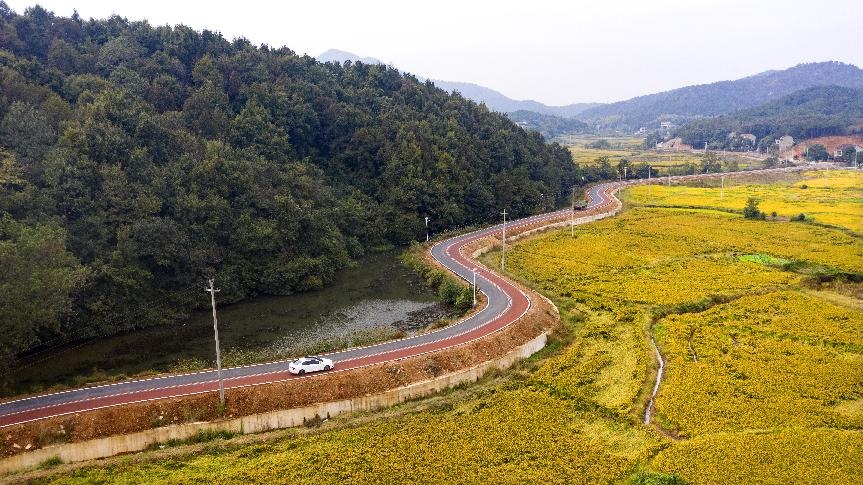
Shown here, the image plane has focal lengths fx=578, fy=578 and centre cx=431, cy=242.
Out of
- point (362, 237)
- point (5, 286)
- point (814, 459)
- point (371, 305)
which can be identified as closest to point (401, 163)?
point (362, 237)

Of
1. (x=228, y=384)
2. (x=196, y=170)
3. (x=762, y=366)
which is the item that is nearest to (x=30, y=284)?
(x=228, y=384)

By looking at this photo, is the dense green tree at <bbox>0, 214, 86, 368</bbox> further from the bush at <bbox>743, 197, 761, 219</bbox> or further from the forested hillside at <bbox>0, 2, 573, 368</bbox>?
the bush at <bbox>743, 197, 761, 219</bbox>

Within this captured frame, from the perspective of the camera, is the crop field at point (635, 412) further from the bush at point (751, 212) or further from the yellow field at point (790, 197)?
the yellow field at point (790, 197)

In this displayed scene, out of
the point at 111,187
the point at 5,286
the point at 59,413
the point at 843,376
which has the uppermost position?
the point at 111,187

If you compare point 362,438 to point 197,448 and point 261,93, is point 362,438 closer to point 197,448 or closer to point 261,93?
point 197,448

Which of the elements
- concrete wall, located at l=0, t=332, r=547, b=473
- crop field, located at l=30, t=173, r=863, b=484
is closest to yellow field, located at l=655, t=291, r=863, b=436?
crop field, located at l=30, t=173, r=863, b=484

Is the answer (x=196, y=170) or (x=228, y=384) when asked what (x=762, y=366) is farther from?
(x=196, y=170)
